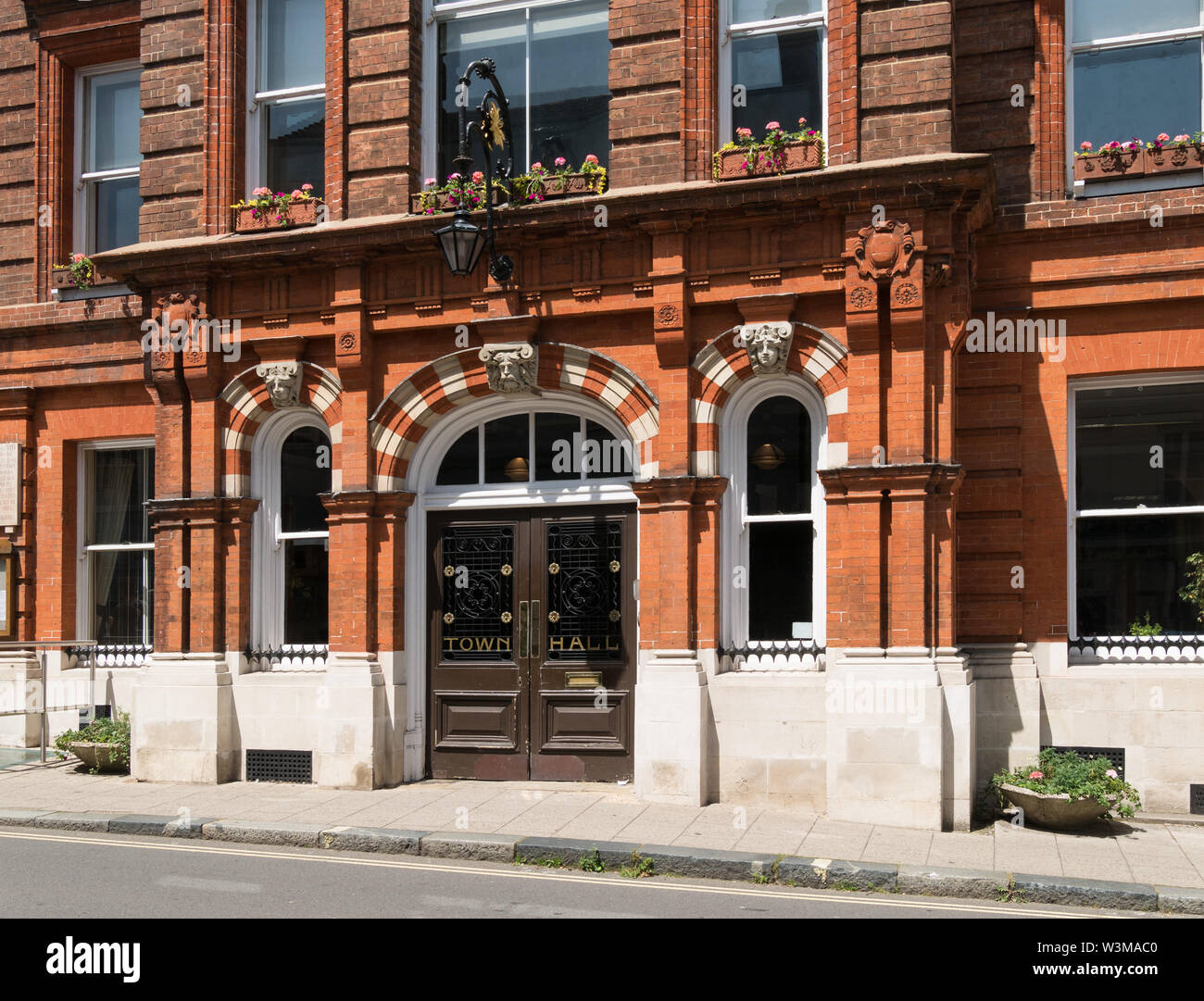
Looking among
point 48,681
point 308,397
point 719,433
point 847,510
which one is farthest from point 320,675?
point 847,510

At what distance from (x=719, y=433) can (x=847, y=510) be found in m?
1.48

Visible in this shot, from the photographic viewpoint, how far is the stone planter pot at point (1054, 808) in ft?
32.5

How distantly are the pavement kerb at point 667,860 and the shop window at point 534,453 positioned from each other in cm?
401

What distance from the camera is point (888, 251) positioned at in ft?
34.9

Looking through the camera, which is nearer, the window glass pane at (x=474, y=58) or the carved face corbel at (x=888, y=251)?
the carved face corbel at (x=888, y=251)

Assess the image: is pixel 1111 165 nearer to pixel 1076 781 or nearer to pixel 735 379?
pixel 735 379

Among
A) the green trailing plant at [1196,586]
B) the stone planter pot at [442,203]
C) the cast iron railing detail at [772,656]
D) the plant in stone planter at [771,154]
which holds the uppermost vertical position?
the plant in stone planter at [771,154]

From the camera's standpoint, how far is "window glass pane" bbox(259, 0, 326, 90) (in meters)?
13.3

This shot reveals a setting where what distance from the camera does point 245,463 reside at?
43.1ft

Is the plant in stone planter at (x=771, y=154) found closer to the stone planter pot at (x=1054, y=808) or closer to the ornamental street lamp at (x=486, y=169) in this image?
the ornamental street lamp at (x=486, y=169)

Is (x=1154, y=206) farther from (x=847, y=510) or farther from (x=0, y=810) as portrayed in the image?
(x=0, y=810)

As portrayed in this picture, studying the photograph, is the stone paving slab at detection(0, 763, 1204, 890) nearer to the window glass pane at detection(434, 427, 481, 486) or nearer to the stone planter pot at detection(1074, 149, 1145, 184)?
the window glass pane at detection(434, 427, 481, 486)

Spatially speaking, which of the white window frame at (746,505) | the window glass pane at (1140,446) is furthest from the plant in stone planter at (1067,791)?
the window glass pane at (1140,446)

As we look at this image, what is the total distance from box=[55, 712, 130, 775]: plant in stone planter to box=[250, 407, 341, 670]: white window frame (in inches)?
72.7
